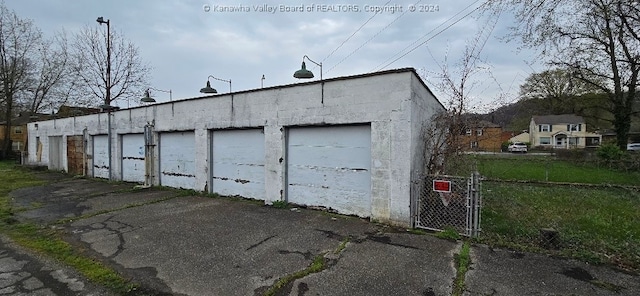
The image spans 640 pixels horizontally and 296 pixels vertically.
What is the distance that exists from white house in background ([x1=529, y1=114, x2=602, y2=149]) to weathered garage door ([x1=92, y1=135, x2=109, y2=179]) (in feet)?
183

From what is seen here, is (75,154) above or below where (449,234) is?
above

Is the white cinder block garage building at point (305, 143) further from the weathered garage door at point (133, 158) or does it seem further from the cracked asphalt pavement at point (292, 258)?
the cracked asphalt pavement at point (292, 258)

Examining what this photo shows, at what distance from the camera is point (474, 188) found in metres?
4.81

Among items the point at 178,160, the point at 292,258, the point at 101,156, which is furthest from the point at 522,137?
the point at 292,258

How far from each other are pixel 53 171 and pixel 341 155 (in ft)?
59.6

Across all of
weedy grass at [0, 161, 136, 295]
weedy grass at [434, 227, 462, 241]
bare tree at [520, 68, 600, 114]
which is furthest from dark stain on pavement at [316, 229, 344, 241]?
bare tree at [520, 68, 600, 114]

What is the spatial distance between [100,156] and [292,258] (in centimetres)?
1317

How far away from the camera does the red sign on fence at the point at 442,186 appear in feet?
16.9

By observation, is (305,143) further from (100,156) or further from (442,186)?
(100,156)

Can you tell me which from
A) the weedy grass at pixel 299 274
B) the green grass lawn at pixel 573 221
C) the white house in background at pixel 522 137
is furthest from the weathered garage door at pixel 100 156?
the white house in background at pixel 522 137

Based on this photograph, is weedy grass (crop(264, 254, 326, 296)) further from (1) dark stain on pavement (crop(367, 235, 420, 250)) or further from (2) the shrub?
(2) the shrub

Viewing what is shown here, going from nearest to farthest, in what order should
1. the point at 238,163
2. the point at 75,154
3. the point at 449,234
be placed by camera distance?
the point at 449,234
the point at 238,163
the point at 75,154

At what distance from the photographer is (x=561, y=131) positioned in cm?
4822

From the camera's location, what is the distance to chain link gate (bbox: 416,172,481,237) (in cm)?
484
